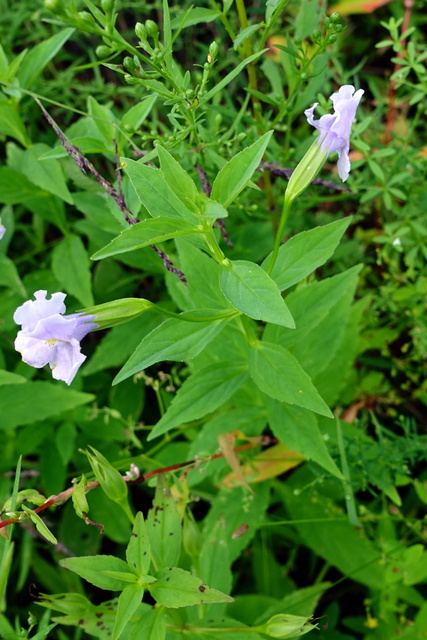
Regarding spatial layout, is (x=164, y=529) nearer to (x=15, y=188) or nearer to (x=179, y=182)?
(x=179, y=182)

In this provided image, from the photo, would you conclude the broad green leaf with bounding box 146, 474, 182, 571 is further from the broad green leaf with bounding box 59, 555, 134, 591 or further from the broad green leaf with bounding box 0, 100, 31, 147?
the broad green leaf with bounding box 0, 100, 31, 147

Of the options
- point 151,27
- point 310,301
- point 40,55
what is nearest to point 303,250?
point 310,301

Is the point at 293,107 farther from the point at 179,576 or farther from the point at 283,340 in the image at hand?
the point at 179,576

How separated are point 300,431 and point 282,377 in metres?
0.21

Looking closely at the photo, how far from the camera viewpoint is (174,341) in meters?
1.16

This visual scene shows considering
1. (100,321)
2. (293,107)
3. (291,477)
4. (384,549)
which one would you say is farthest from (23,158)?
(384,549)

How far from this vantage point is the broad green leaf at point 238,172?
109 cm

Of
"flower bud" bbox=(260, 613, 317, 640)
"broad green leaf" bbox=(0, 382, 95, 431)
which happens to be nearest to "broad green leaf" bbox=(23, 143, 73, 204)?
"broad green leaf" bbox=(0, 382, 95, 431)

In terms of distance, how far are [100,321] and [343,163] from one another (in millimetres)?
532

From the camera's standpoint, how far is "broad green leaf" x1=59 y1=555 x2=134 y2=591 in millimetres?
1161

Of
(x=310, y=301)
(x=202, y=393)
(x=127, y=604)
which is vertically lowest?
(x=127, y=604)

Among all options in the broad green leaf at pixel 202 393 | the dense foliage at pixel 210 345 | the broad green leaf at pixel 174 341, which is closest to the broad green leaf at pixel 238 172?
the dense foliage at pixel 210 345

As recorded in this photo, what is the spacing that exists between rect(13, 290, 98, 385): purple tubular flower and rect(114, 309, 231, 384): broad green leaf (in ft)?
0.33

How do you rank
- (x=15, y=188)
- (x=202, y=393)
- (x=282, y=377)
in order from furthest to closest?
(x=15, y=188) < (x=202, y=393) < (x=282, y=377)
